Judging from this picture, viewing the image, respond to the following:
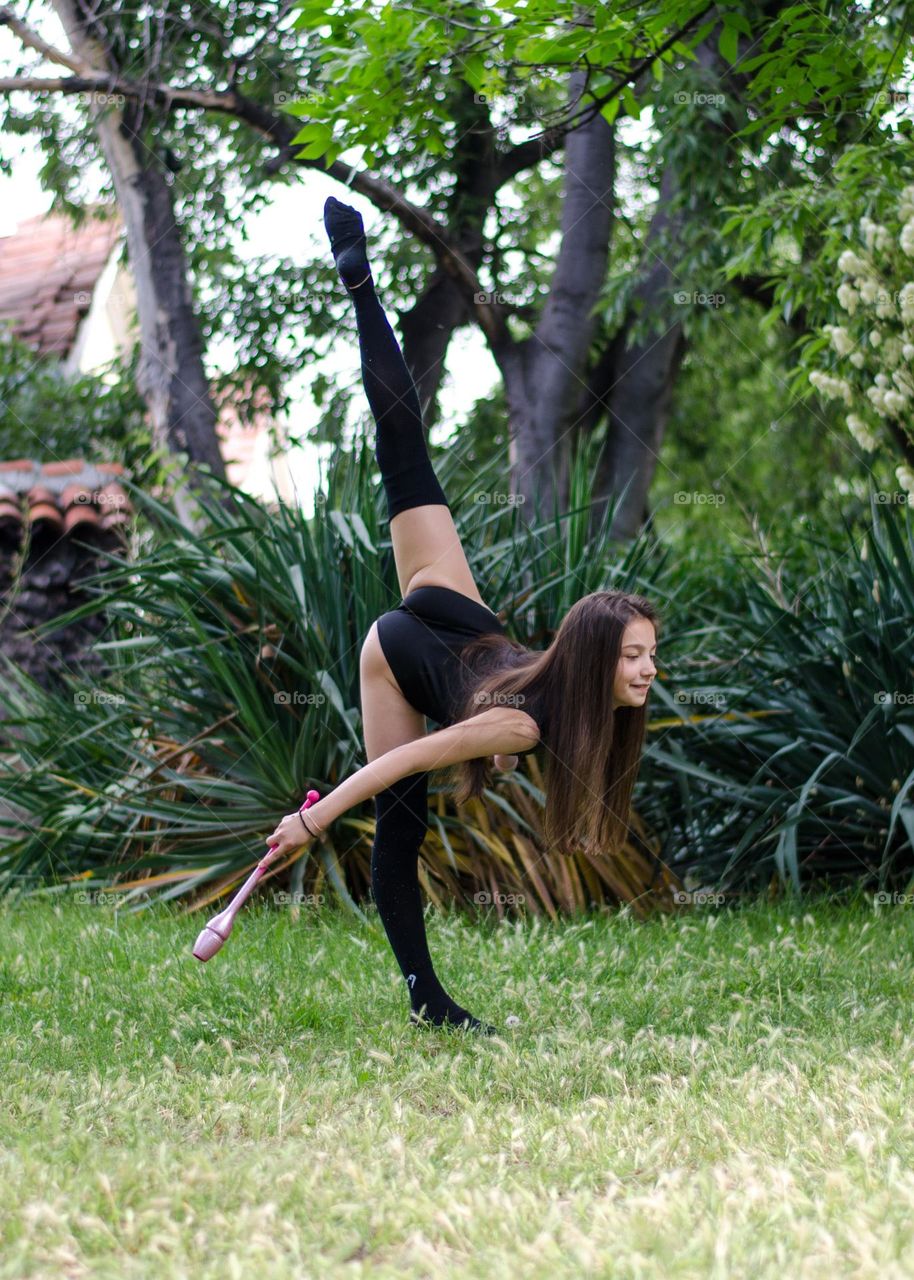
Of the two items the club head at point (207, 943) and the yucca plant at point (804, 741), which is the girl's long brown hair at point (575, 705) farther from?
the yucca plant at point (804, 741)

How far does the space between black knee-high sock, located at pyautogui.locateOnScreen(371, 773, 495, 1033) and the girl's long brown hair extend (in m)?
0.16

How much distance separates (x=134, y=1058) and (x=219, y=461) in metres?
5.69

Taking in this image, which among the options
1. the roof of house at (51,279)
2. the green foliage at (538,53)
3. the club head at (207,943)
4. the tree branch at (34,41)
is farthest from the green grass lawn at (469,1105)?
the roof of house at (51,279)

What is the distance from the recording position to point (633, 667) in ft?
11.1

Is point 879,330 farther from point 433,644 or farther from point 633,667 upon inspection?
point 433,644

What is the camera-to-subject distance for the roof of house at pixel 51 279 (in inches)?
465

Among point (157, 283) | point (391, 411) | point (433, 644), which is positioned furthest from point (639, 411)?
point (433, 644)

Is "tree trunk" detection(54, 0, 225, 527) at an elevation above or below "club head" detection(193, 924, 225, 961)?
above

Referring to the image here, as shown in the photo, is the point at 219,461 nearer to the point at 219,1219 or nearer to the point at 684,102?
the point at 684,102

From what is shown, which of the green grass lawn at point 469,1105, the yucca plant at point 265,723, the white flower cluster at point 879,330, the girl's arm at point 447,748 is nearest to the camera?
the green grass lawn at point 469,1105

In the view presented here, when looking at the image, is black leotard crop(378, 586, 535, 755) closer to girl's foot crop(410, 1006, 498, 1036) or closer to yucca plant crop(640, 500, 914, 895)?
girl's foot crop(410, 1006, 498, 1036)

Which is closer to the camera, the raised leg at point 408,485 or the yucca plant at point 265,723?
the raised leg at point 408,485

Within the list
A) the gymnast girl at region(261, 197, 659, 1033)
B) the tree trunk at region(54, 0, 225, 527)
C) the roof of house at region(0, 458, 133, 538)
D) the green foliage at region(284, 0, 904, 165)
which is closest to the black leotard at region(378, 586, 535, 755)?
the gymnast girl at region(261, 197, 659, 1033)

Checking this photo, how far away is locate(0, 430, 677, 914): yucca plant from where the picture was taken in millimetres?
5531
